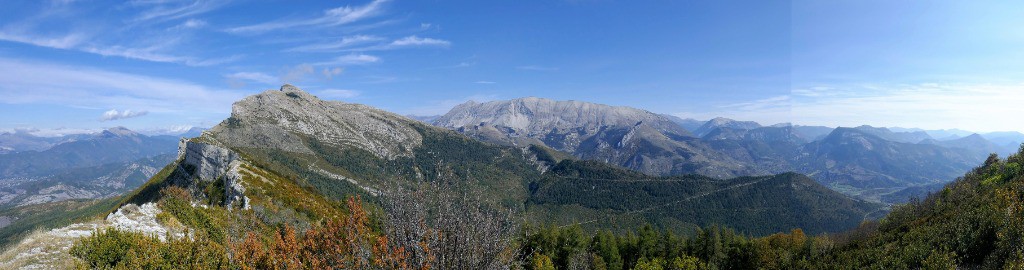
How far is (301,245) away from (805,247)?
72508 millimetres

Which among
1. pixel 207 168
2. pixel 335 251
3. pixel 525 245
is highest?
pixel 335 251

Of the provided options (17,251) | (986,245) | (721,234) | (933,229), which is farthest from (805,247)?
(17,251)

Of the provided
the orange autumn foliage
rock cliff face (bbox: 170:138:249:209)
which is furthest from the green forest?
rock cliff face (bbox: 170:138:249:209)

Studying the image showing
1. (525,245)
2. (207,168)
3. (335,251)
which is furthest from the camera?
(207,168)

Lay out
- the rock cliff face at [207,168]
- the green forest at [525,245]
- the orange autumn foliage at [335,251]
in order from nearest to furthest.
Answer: the orange autumn foliage at [335,251] < the green forest at [525,245] < the rock cliff face at [207,168]

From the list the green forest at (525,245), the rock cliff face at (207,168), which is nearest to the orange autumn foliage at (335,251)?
the green forest at (525,245)

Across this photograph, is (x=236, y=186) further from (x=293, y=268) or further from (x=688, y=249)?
(x=688, y=249)

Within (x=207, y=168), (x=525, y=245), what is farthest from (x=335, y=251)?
(x=207, y=168)

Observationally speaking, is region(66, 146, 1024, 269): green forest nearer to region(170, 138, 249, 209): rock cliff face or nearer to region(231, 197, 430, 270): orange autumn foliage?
region(231, 197, 430, 270): orange autumn foliage

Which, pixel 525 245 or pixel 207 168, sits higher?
pixel 525 245

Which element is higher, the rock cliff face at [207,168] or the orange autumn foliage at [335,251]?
the orange autumn foliage at [335,251]

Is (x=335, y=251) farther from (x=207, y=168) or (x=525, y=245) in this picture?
(x=207, y=168)

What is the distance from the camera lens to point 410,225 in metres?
11.0

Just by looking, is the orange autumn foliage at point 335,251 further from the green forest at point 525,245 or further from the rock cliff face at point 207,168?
the rock cliff face at point 207,168
